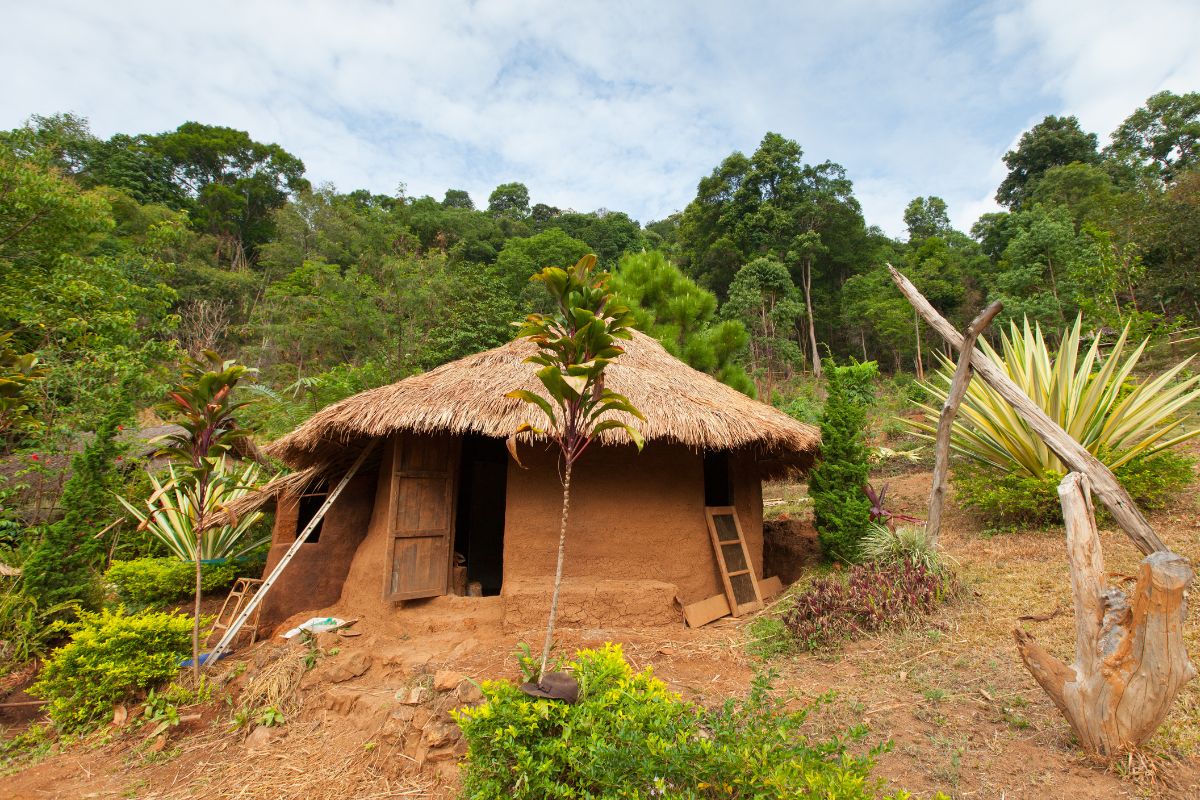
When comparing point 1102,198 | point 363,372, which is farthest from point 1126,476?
point 1102,198

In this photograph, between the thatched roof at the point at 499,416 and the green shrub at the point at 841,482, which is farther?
the green shrub at the point at 841,482

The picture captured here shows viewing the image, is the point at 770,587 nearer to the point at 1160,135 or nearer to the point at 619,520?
the point at 619,520

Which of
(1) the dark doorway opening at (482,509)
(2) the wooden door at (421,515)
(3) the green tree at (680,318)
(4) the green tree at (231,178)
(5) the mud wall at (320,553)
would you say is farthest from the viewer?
(4) the green tree at (231,178)

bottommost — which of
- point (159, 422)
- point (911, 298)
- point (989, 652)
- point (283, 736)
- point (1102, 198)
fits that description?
point (283, 736)

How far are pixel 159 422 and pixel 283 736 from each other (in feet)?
37.2

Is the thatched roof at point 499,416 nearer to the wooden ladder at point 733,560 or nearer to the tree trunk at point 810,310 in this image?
the wooden ladder at point 733,560

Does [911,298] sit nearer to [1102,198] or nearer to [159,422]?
[159,422]

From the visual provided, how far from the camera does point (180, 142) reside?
29.5m

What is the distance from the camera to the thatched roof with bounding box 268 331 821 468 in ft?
16.8

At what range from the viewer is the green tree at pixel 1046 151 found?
3002cm

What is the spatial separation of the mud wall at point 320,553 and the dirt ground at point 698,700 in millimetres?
840

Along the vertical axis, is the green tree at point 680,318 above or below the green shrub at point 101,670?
above

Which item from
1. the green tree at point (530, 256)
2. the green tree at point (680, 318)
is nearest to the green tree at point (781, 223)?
the green tree at point (530, 256)

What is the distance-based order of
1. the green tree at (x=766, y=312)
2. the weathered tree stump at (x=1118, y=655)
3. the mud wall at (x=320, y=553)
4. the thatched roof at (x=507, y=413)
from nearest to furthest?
the weathered tree stump at (x=1118, y=655), the thatched roof at (x=507, y=413), the mud wall at (x=320, y=553), the green tree at (x=766, y=312)
